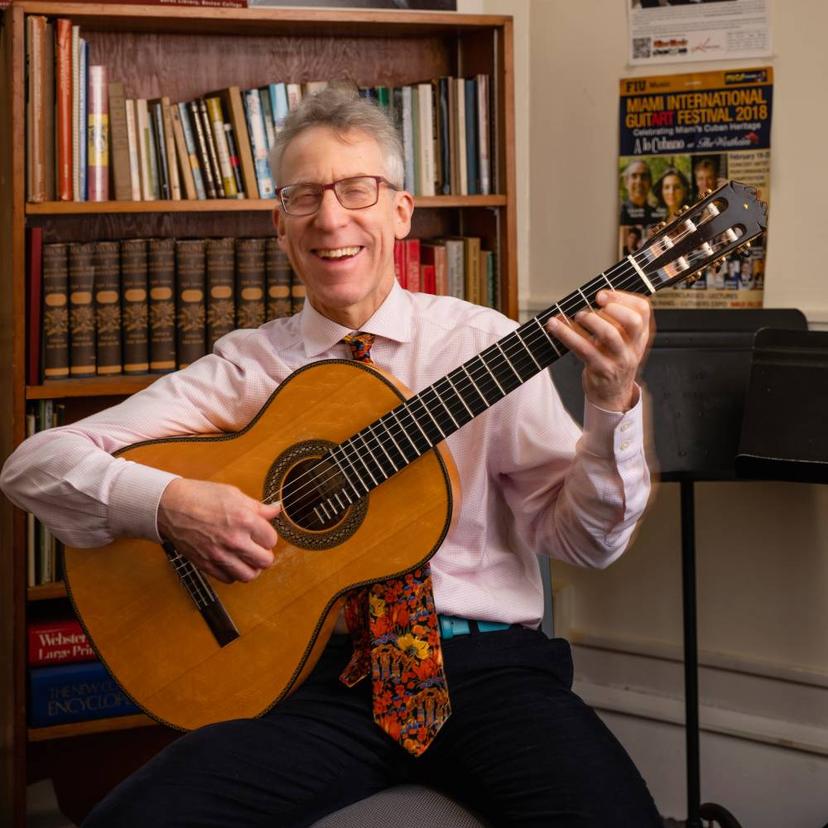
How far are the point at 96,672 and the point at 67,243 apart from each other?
92cm

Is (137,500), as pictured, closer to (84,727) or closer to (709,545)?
(84,727)

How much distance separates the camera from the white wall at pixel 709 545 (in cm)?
231

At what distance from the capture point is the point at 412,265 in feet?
8.32

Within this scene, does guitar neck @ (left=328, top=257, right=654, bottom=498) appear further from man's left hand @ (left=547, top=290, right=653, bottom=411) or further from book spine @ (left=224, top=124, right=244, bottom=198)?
book spine @ (left=224, top=124, right=244, bottom=198)

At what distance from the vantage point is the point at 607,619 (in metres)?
2.68

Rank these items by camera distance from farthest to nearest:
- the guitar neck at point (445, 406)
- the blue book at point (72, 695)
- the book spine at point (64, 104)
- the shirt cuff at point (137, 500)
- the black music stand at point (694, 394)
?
1. the blue book at point (72, 695)
2. the book spine at point (64, 104)
3. the black music stand at point (694, 394)
4. the shirt cuff at point (137, 500)
5. the guitar neck at point (445, 406)

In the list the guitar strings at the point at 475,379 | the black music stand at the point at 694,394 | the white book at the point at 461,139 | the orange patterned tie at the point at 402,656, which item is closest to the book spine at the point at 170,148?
the white book at the point at 461,139

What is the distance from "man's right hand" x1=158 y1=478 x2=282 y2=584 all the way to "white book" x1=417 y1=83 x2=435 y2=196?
118 cm

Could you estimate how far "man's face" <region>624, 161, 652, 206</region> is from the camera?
251 centimetres

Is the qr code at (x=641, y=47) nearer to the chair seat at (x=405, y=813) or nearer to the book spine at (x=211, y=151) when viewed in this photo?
the book spine at (x=211, y=151)

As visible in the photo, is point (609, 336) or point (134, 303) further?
point (134, 303)

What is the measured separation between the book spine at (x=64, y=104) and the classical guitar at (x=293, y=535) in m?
0.89

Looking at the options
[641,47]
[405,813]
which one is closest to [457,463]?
[405,813]

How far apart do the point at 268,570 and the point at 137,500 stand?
202 mm
